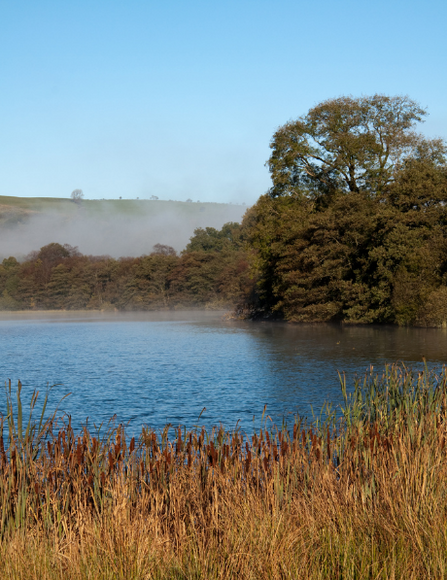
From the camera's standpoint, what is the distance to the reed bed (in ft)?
13.2

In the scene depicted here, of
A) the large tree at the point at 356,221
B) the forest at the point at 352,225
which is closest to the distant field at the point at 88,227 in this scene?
the forest at the point at 352,225

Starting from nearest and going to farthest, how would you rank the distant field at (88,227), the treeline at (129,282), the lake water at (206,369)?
the lake water at (206,369) → the treeline at (129,282) → the distant field at (88,227)

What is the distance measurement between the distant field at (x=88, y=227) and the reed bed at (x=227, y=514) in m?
180

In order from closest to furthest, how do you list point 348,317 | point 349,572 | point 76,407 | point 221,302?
point 349,572, point 76,407, point 348,317, point 221,302

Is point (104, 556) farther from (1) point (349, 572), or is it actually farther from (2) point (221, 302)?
(2) point (221, 302)

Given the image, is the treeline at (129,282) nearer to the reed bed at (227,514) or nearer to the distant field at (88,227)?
the distant field at (88,227)

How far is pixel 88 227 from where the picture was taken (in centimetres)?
19162

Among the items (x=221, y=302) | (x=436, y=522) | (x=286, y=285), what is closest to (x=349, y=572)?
(x=436, y=522)

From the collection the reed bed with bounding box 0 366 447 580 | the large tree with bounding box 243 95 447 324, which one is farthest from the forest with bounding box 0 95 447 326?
the reed bed with bounding box 0 366 447 580

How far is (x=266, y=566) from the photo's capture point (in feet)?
13.1

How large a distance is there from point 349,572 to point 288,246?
4442cm

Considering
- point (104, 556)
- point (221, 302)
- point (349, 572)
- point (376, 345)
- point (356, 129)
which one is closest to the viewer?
point (349, 572)

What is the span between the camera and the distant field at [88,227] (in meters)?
179

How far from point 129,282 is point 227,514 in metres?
102
